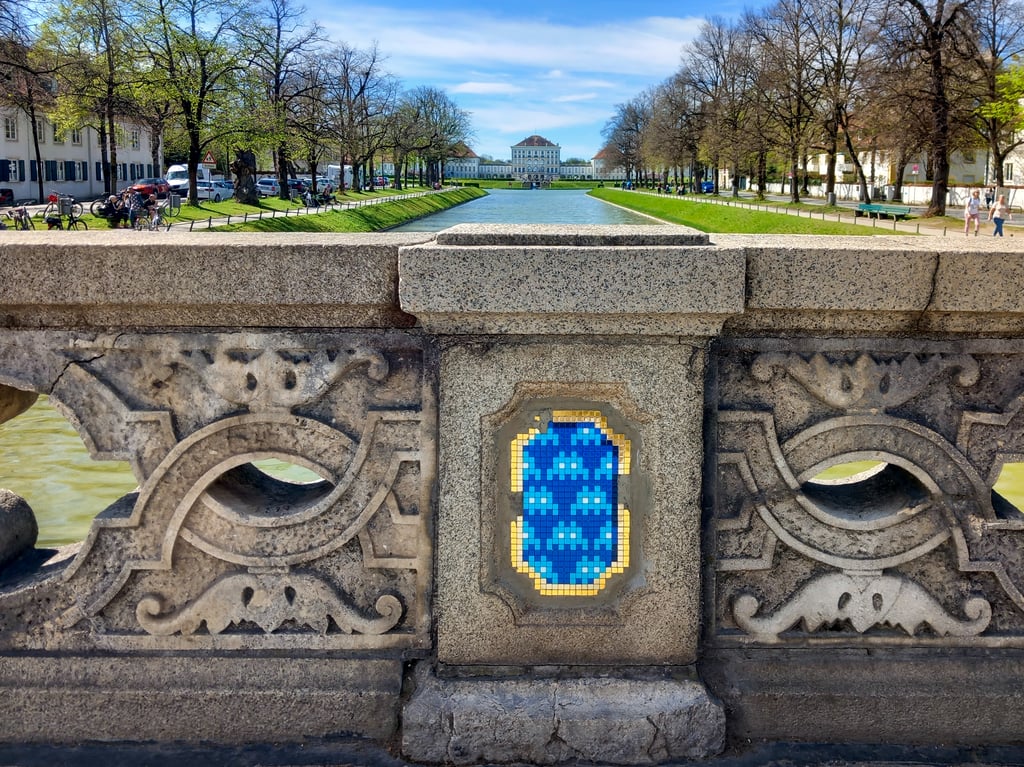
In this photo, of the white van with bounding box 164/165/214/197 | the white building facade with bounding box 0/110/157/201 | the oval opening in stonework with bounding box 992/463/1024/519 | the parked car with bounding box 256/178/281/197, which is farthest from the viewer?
the parked car with bounding box 256/178/281/197

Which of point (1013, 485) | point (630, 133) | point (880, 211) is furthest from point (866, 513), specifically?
point (630, 133)

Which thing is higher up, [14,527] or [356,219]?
[356,219]

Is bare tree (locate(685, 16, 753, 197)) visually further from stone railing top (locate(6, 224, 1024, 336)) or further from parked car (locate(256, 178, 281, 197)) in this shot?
stone railing top (locate(6, 224, 1024, 336))

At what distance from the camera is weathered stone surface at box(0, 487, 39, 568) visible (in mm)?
3047

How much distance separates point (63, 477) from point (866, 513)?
5474mm

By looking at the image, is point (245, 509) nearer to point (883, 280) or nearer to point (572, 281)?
point (572, 281)

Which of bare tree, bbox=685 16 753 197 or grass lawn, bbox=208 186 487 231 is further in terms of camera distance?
bare tree, bbox=685 16 753 197

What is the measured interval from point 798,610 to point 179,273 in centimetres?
209

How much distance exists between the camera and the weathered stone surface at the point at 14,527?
3047mm

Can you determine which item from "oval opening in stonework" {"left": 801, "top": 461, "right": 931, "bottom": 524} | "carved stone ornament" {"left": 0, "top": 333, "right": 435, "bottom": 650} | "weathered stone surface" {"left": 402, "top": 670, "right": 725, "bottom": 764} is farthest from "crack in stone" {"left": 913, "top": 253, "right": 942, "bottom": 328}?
"carved stone ornament" {"left": 0, "top": 333, "right": 435, "bottom": 650}

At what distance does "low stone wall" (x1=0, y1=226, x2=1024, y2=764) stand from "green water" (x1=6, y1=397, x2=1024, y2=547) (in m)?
2.87

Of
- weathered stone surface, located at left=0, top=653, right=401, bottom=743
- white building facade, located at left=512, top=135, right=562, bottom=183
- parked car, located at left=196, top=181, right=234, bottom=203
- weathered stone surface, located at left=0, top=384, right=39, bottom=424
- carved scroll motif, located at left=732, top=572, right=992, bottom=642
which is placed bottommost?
weathered stone surface, located at left=0, top=653, right=401, bottom=743

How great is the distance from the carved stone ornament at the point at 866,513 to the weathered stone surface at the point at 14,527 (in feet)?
7.51

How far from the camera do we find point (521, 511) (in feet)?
9.02
